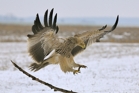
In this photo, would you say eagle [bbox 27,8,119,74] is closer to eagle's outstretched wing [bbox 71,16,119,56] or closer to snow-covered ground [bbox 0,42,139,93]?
eagle's outstretched wing [bbox 71,16,119,56]

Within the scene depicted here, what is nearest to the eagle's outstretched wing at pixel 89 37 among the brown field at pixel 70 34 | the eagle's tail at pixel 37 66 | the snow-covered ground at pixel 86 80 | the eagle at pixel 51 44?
the eagle at pixel 51 44

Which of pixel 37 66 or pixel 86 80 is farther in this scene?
pixel 86 80

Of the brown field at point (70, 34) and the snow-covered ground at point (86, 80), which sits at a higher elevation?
the brown field at point (70, 34)

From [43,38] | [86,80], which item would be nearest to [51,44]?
[43,38]

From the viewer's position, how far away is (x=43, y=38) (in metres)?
5.95

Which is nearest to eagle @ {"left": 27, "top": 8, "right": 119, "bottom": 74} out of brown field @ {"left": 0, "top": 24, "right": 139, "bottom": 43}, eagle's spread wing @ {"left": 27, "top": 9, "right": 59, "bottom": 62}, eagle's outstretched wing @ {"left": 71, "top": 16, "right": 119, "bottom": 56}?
eagle's spread wing @ {"left": 27, "top": 9, "right": 59, "bottom": 62}

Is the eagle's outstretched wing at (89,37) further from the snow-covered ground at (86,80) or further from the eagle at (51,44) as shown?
the snow-covered ground at (86,80)

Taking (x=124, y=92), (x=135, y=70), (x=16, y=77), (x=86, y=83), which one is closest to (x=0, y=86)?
(x=16, y=77)

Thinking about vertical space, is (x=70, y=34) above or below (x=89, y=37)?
above

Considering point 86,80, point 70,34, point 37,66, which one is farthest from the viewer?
point 70,34

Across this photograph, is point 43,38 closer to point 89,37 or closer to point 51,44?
point 51,44

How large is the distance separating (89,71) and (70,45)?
21.6ft

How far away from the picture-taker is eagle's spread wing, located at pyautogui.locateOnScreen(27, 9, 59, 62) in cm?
589

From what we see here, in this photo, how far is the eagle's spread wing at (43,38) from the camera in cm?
589
